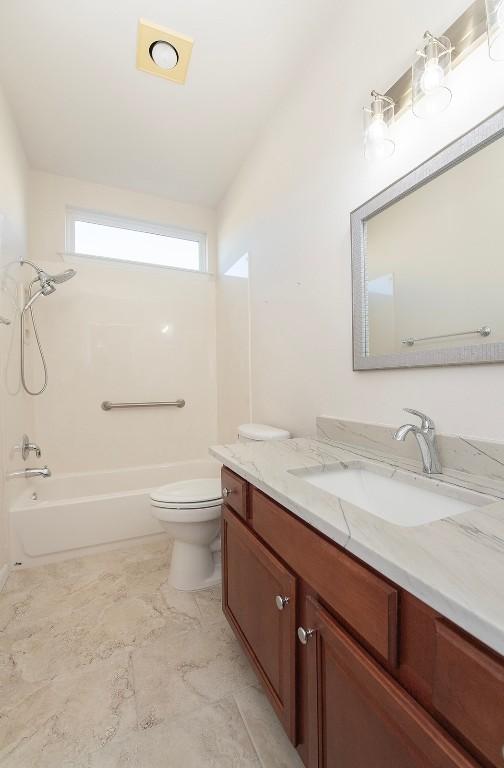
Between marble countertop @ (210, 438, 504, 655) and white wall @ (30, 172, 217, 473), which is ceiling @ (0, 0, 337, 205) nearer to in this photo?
white wall @ (30, 172, 217, 473)

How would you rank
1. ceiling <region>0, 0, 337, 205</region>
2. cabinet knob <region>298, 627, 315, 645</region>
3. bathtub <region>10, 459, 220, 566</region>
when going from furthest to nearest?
bathtub <region>10, 459, 220, 566</region>
ceiling <region>0, 0, 337, 205</region>
cabinet knob <region>298, 627, 315, 645</region>

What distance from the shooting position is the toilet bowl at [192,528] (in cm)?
154

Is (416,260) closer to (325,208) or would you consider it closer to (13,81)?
(325,208)

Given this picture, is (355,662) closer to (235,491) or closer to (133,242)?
(235,491)

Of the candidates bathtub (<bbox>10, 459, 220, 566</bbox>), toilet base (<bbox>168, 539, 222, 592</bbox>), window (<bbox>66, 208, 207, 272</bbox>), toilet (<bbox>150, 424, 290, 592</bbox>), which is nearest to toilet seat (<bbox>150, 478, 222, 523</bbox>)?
toilet (<bbox>150, 424, 290, 592</bbox>)

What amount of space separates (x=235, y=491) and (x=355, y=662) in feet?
2.03

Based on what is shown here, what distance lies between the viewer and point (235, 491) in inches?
44.8

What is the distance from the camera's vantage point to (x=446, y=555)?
0.49 m

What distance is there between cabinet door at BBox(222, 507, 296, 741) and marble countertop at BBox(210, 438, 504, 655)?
0.76 ft

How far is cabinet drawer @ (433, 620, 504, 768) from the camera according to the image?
365 mm

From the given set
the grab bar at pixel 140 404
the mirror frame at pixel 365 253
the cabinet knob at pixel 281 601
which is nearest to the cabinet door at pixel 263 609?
the cabinet knob at pixel 281 601

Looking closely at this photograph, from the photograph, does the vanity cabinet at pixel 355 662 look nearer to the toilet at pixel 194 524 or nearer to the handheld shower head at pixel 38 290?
the toilet at pixel 194 524

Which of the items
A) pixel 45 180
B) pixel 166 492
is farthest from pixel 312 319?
pixel 45 180

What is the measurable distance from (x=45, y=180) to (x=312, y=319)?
2353 mm
